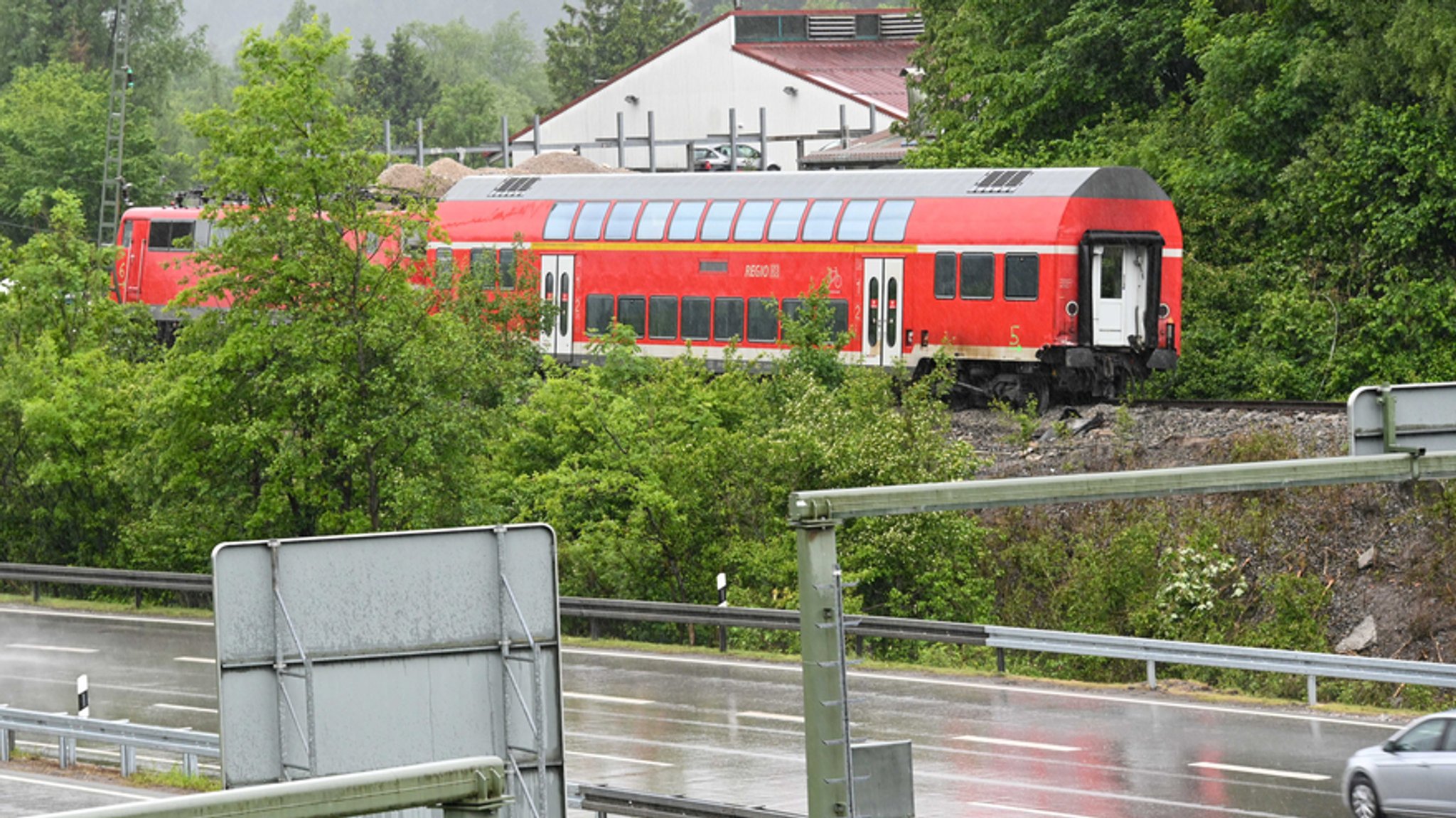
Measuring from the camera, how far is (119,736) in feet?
71.6

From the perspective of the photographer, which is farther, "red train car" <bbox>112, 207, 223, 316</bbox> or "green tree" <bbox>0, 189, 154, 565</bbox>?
"red train car" <bbox>112, 207, 223, 316</bbox>

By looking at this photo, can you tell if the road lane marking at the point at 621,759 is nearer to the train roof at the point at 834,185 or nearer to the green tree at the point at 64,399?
the train roof at the point at 834,185

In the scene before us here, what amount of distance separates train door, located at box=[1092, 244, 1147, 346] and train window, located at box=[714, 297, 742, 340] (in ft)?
24.2

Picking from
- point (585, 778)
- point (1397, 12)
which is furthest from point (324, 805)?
point (1397, 12)

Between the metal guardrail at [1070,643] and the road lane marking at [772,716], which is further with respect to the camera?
the road lane marking at [772,716]

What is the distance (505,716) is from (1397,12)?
31.7m

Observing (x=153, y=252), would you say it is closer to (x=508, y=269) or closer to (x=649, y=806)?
Answer: (x=508, y=269)

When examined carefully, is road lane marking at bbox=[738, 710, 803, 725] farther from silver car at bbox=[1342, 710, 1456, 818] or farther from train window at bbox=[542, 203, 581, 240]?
train window at bbox=[542, 203, 581, 240]

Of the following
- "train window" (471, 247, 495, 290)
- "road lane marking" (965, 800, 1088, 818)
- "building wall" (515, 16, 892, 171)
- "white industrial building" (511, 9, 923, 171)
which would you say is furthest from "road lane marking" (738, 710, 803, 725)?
"building wall" (515, 16, 892, 171)

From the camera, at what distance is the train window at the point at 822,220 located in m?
37.1

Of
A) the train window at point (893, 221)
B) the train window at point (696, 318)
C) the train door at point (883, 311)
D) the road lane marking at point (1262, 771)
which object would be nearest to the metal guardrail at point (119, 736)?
the road lane marking at point (1262, 771)

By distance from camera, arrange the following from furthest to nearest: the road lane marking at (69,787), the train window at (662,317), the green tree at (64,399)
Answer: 1. the green tree at (64,399)
2. the train window at (662,317)
3. the road lane marking at (69,787)

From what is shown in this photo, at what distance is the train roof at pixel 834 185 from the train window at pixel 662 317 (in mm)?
2076

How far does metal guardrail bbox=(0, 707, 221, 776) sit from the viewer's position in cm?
2094
